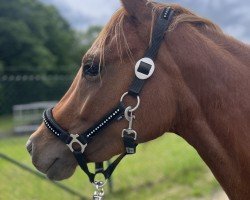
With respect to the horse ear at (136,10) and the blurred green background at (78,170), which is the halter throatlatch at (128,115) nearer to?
the horse ear at (136,10)

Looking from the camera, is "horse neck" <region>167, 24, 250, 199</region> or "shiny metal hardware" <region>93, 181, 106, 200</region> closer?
"horse neck" <region>167, 24, 250, 199</region>

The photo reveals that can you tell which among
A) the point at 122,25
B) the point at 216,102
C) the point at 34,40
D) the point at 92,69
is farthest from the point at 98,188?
the point at 34,40

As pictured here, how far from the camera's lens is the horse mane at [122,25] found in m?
2.51

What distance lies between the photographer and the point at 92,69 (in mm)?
2539

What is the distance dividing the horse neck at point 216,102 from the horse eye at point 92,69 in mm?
435

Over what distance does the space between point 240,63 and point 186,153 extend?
7.99m

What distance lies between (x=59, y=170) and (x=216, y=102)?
1055 mm

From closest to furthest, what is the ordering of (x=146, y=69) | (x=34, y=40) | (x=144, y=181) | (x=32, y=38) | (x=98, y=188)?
(x=146, y=69) < (x=98, y=188) < (x=144, y=181) < (x=32, y=38) < (x=34, y=40)

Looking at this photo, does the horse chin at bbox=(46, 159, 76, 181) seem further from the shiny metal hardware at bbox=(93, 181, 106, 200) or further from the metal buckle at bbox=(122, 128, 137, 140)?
the metal buckle at bbox=(122, 128, 137, 140)

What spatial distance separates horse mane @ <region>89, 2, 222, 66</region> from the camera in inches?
98.7

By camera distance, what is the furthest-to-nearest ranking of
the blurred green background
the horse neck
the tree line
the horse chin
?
the tree line < the blurred green background < the horse chin < the horse neck

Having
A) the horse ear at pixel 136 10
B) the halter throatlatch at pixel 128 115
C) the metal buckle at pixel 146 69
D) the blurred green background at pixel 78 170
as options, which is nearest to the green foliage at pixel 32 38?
the blurred green background at pixel 78 170

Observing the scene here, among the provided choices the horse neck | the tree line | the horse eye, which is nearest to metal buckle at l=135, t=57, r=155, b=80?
the horse neck

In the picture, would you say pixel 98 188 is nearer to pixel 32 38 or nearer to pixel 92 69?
pixel 92 69
